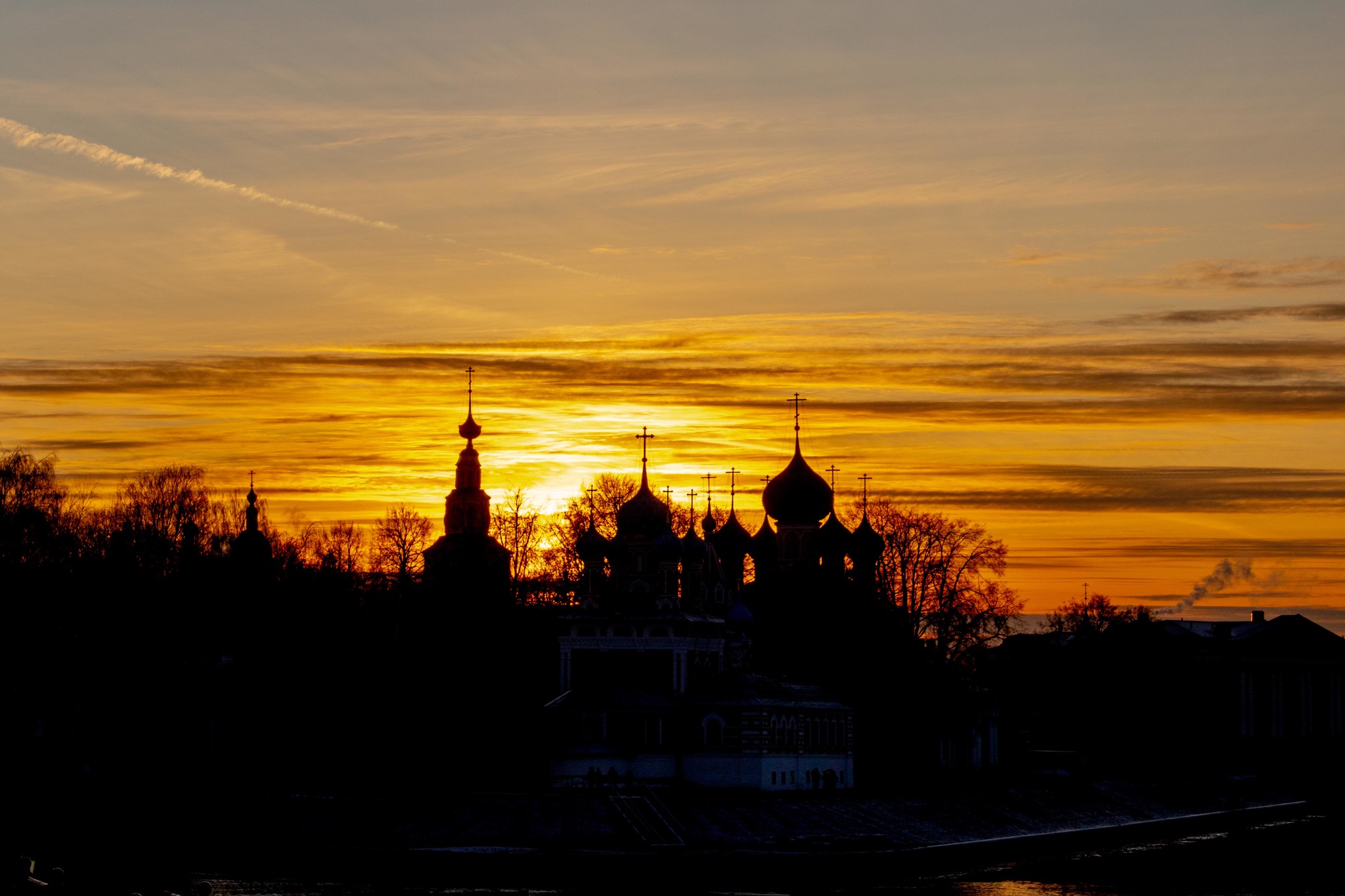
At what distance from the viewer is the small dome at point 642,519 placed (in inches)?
3435

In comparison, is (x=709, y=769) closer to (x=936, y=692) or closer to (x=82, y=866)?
(x=936, y=692)

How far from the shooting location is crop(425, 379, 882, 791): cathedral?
80.8m

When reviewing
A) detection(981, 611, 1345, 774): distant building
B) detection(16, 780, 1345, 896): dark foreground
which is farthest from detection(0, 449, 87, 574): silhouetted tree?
detection(981, 611, 1345, 774): distant building

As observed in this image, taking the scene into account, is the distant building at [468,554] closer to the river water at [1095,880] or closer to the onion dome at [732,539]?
the onion dome at [732,539]

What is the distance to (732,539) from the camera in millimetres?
109375

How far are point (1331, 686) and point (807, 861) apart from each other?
9093 centimetres

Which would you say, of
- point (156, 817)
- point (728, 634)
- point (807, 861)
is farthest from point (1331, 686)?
→ point (156, 817)

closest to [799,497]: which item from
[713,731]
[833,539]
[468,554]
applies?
[833,539]

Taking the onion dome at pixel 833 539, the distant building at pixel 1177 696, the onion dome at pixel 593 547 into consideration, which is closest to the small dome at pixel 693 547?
the onion dome at pixel 593 547

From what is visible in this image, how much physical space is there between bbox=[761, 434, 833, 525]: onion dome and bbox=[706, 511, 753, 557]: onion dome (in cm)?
275

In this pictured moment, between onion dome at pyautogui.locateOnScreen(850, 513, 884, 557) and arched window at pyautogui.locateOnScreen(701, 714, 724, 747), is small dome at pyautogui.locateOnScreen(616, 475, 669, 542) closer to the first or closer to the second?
arched window at pyautogui.locateOnScreen(701, 714, 724, 747)

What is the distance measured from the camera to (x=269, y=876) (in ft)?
217

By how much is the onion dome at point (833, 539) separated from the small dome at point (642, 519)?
18338mm

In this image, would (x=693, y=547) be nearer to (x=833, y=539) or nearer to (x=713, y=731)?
(x=713, y=731)
